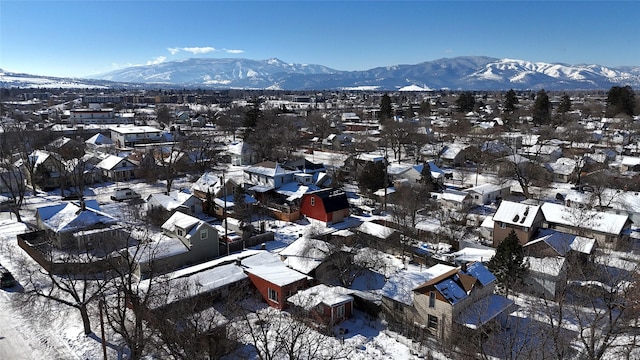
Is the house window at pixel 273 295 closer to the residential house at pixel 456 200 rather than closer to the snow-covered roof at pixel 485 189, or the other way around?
the residential house at pixel 456 200

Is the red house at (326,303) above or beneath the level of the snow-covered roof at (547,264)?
beneath

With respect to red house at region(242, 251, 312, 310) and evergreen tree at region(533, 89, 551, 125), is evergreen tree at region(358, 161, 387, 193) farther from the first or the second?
evergreen tree at region(533, 89, 551, 125)

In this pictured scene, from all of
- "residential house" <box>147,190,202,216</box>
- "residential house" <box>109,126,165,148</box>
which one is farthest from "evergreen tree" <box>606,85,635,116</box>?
"residential house" <box>109,126,165,148</box>

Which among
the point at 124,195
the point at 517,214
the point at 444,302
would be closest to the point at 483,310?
the point at 444,302

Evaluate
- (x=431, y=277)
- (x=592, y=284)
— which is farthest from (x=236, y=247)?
(x=592, y=284)

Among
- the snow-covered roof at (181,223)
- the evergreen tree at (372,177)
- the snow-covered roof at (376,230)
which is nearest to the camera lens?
the snow-covered roof at (181,223)

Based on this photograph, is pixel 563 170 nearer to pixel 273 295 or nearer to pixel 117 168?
pixel 273 295

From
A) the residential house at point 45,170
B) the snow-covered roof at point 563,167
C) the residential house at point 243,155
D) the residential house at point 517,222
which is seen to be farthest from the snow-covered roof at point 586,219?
the residential house at point 45,170
